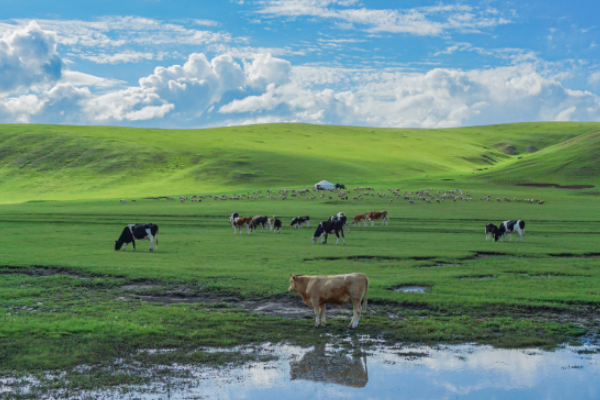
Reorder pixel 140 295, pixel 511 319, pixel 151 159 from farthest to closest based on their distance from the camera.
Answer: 1. pixel 151 159
2. pixel 140 295
3. pixel 511 319

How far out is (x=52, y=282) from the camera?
19.3 m

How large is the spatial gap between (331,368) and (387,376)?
1.26 meters

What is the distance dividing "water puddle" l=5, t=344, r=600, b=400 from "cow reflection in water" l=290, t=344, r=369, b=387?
0.06ft

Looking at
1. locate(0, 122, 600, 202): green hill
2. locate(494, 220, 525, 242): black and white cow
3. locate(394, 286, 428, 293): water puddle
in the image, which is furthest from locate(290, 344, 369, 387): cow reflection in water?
locate(0, 122, 600, 202): green hill

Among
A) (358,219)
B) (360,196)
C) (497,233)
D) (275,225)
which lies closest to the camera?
(497,233)

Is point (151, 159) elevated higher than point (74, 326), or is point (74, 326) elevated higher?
point (151, 159)

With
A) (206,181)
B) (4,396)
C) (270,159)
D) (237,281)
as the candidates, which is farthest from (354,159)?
(4,396)

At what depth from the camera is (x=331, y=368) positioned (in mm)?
11070

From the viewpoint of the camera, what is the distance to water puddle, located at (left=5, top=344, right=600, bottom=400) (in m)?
9.96

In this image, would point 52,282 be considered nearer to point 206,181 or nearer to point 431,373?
point 431,373

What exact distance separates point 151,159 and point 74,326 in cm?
13395

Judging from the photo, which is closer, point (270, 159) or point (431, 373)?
A: point (431, 373)

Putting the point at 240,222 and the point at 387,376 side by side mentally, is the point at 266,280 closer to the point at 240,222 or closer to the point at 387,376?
the point at 387,376

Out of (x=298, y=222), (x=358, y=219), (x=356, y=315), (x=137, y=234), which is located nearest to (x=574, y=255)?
(x=356, y=315)
